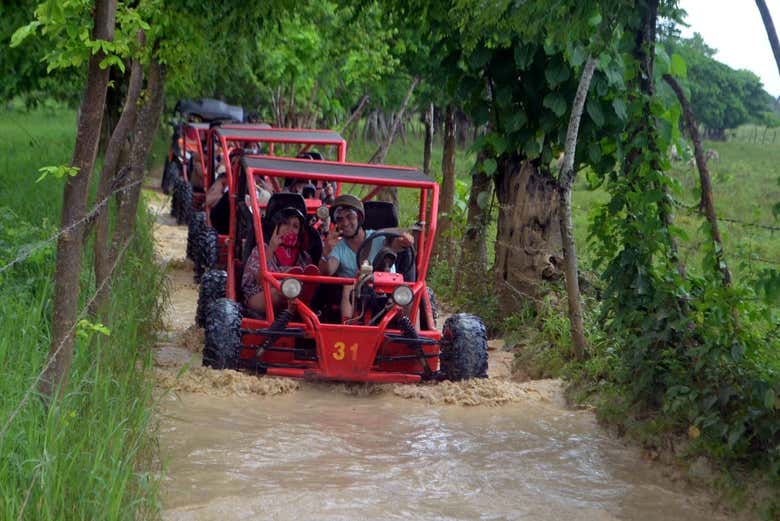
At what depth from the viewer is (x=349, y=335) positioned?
790 centimetres

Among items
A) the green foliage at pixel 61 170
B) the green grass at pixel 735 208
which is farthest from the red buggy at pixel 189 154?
the green foliage at pixel 61 170

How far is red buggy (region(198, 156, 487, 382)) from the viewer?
796 cm

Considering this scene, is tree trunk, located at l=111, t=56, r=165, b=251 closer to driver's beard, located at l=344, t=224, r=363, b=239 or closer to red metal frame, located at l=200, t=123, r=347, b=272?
driver's beard, located at l=344, t=224, r=363, b=239

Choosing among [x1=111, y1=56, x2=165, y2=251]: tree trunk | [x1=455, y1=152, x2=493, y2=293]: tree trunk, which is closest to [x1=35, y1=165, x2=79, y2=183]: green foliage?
[x1=111, y1=56, x2=165, y2=251]: tree trunk

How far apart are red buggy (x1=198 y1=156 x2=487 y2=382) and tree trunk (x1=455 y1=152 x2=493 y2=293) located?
2.50 metres

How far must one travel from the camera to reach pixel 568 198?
8539 mm

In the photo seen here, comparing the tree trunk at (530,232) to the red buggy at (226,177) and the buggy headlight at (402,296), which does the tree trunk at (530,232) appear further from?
the buggy headlight at (402,296)

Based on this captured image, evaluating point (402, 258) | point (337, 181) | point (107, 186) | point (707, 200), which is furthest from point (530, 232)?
point (107, 186)

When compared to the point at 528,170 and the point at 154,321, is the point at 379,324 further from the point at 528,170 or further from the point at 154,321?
the point at 528,170

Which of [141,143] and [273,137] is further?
[273,137]

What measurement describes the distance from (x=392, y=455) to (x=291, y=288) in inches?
61.2

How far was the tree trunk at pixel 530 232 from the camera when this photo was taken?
10.3 m

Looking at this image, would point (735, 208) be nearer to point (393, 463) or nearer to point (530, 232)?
point (530, 232)

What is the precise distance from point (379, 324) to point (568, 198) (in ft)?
5.72
